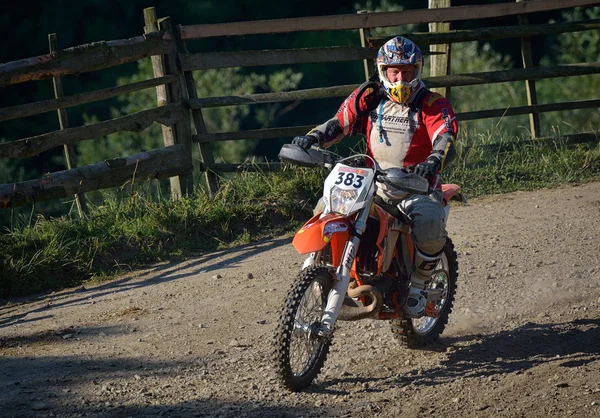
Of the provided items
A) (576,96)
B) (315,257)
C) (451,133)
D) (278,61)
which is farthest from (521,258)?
(576,96)

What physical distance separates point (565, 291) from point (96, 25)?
2207 cm

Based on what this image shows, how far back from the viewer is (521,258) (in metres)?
8.01

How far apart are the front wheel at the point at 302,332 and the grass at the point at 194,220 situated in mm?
3335

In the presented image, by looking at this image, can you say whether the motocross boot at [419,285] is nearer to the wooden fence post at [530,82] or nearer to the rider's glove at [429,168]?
the rider's glove at [429,168]

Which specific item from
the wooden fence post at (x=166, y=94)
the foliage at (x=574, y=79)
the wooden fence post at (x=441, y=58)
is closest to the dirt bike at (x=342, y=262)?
the wooden fence post at (x=166, y=94)

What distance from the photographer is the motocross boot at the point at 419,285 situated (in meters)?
5.80

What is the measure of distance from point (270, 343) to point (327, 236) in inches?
51.0

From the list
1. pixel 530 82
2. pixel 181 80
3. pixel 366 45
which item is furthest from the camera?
pixel 530 82

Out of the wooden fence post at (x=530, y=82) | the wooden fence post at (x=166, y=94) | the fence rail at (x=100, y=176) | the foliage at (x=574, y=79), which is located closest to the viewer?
the fence rail at (x=100, y=176)

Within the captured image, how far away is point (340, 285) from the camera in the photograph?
5.31 m

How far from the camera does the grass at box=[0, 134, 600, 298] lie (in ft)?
27.3

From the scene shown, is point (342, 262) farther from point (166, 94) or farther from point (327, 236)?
point (166, 94)

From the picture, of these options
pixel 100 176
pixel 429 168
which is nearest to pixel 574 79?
pixel 100 176

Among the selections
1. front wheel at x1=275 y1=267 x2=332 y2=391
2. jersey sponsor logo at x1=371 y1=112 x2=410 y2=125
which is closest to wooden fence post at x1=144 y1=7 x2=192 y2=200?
Result: jersey sponsor logo at x1=371 y1=112 x2=410 y2=125
